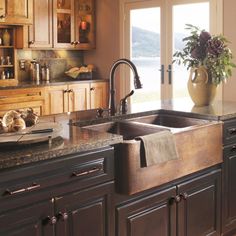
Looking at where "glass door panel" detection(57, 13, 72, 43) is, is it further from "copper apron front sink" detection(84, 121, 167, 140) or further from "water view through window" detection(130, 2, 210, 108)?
"copper apron front sink" detection(84, 121, 167, 140)

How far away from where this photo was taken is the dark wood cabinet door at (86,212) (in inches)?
77.4

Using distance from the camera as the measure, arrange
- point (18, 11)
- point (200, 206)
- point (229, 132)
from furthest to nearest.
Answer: point (18, 11)
point (229, 132)
point (200, 206)

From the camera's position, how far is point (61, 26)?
20.6 ft

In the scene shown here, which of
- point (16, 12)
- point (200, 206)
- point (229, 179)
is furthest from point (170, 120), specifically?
point (16, 12)

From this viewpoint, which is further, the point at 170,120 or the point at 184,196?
the point at 170,120

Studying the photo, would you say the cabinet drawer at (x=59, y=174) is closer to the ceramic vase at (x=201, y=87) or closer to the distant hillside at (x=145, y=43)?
the ceramic vase at (x=201, y=87)

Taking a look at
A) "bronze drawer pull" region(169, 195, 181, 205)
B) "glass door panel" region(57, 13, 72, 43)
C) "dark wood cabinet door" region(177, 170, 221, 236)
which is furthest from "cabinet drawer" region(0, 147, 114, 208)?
"glass door panel" region(57, 13, 72, 43)

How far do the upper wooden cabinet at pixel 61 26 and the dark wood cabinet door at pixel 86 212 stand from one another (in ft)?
13.2

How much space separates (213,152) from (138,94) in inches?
130

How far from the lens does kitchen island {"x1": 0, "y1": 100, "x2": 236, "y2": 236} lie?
1.80m

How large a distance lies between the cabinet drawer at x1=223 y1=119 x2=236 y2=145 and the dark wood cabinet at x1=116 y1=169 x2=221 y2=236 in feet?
0.74

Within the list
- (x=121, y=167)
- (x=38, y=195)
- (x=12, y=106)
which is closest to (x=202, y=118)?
(x=121, y=167)

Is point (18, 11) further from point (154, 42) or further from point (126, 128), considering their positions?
point (126, 128)

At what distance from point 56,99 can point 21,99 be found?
563 mm
